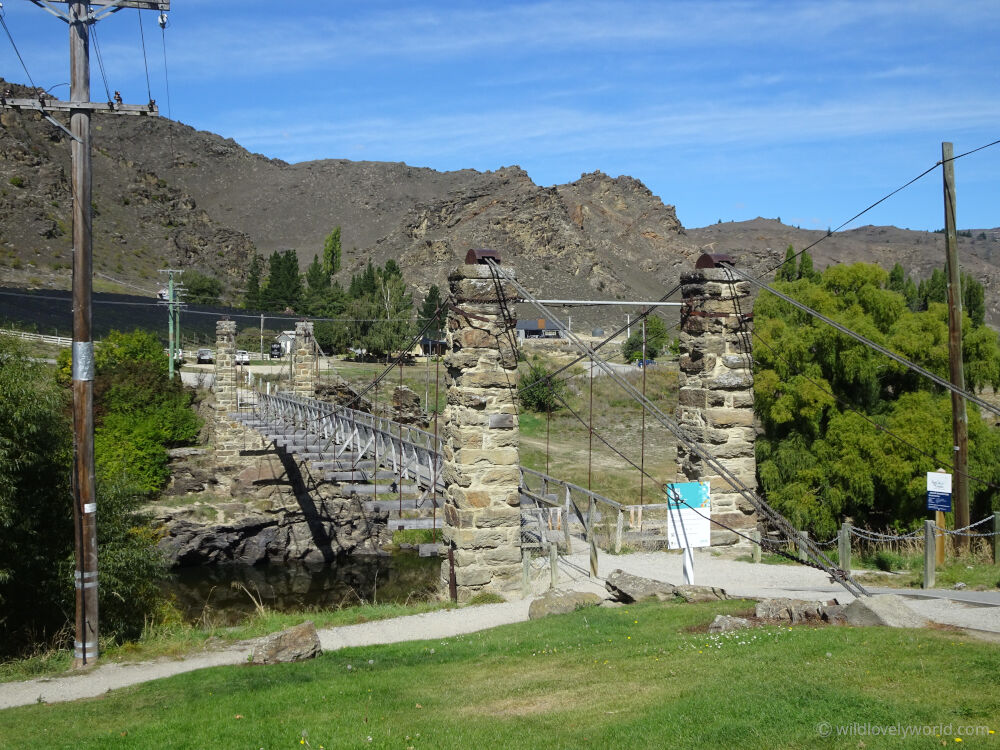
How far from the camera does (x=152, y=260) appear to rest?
93375 mm

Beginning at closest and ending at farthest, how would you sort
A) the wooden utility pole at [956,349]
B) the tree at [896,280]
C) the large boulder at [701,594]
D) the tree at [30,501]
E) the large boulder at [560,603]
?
the large boulder at [701,594], the large boulder at [560,603], the tree at [30,501], the wooden utility pole at [956,349], the tree at [896,280]

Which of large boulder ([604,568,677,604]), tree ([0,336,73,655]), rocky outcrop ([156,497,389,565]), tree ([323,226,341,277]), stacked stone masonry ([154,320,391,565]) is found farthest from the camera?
tree ([323,226,341,277])

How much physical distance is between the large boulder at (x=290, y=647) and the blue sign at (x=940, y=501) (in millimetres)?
8105

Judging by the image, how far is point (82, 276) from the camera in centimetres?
1064

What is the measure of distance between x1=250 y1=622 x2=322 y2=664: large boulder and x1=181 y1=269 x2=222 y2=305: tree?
67176 mm

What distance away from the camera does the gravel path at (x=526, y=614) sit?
27.4 feet

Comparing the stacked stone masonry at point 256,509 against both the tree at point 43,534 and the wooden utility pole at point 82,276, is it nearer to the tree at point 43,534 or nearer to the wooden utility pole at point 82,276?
the tree at point 43,534

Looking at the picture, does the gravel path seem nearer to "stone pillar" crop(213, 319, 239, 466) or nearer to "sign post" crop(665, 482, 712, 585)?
"sign post" crop(665, 482, 712, 585)

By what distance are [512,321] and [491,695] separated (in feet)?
19.6

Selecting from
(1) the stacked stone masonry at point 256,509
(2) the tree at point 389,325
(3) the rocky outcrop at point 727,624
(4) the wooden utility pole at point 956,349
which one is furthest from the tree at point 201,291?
(3) the rocky outcrop at point 727,624

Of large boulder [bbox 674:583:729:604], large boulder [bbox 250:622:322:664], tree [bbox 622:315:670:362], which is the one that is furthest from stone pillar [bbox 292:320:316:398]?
large boulder [bbox 674:583:729:604]

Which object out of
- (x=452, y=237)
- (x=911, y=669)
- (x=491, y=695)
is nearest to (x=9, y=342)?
(x=491, y=695)

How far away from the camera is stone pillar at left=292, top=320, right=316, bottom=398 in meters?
35.0

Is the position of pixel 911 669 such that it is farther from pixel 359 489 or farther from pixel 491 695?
pixel 359 489
